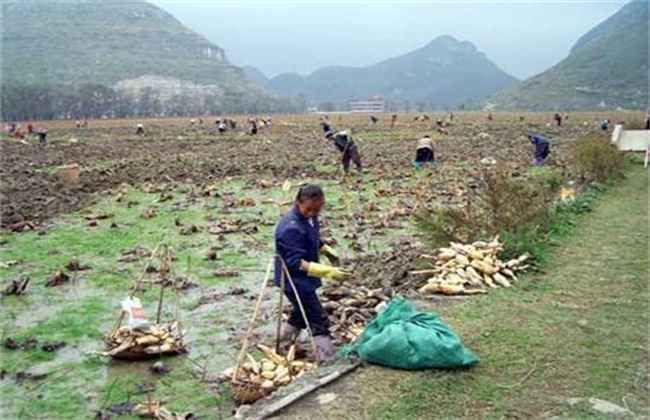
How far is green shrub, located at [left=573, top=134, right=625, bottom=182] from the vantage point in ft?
56.9

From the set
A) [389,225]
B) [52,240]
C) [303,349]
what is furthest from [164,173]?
[303,349]

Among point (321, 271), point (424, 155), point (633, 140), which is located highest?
point (321, 271)

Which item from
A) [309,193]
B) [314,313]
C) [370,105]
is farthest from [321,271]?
[370,105]

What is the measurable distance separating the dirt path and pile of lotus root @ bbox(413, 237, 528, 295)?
28 centimetres

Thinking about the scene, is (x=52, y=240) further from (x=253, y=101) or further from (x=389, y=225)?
(x=253, y=101)

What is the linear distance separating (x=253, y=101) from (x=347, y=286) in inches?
5341

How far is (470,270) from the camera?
8117mm

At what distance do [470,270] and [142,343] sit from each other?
13.2ft

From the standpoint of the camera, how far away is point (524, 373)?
524 centimetres

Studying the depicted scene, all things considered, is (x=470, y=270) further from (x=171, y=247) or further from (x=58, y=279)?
(x=58, y=279)

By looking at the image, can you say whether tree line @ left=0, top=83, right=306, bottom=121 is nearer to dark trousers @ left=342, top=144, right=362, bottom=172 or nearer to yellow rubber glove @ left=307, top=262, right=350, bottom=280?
dark trousers @ left=342, top=144, right=362, bottom=172

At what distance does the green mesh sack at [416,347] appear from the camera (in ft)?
17.2

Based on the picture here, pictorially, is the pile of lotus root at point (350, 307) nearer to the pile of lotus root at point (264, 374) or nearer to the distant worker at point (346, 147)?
the pile of lotus root at point (264, 374)

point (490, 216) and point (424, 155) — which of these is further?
point (424, 155)
